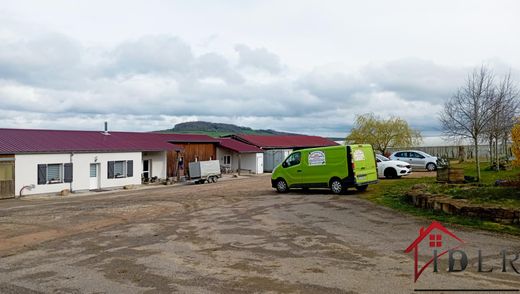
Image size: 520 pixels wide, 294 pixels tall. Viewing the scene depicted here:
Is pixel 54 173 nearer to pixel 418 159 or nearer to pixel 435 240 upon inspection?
pixel 418 159

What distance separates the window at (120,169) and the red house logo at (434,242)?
25.5m

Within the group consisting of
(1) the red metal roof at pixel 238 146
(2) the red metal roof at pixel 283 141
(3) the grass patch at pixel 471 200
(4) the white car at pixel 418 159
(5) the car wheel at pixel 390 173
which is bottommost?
(3) the grass patch at pixel 471 200

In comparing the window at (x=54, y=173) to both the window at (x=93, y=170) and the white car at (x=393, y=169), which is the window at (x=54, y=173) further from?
the white car at (x=393, y=169)

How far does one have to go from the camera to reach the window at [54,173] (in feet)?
A: 88.0

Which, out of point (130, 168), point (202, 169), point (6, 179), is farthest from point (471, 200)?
point (130, 168)

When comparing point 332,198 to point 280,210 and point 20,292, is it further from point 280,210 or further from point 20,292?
point 20,292

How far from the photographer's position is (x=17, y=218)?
14.9m

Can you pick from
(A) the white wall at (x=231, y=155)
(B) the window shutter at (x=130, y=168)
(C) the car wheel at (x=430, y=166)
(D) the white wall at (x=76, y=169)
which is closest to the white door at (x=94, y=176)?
(D) the white wall at (x=76, y=169)

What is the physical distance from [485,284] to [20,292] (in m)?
6.66

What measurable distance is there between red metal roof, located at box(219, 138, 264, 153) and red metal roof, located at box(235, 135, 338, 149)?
202cm

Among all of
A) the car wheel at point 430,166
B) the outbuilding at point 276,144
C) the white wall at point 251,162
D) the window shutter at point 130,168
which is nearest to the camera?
the car wheel at point 430,166

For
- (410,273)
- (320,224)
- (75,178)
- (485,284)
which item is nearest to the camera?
(485,284)

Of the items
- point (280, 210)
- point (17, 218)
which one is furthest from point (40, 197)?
point (280, 210)

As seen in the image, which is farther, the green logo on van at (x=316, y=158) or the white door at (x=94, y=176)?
the white door at (x=94, y=176)
